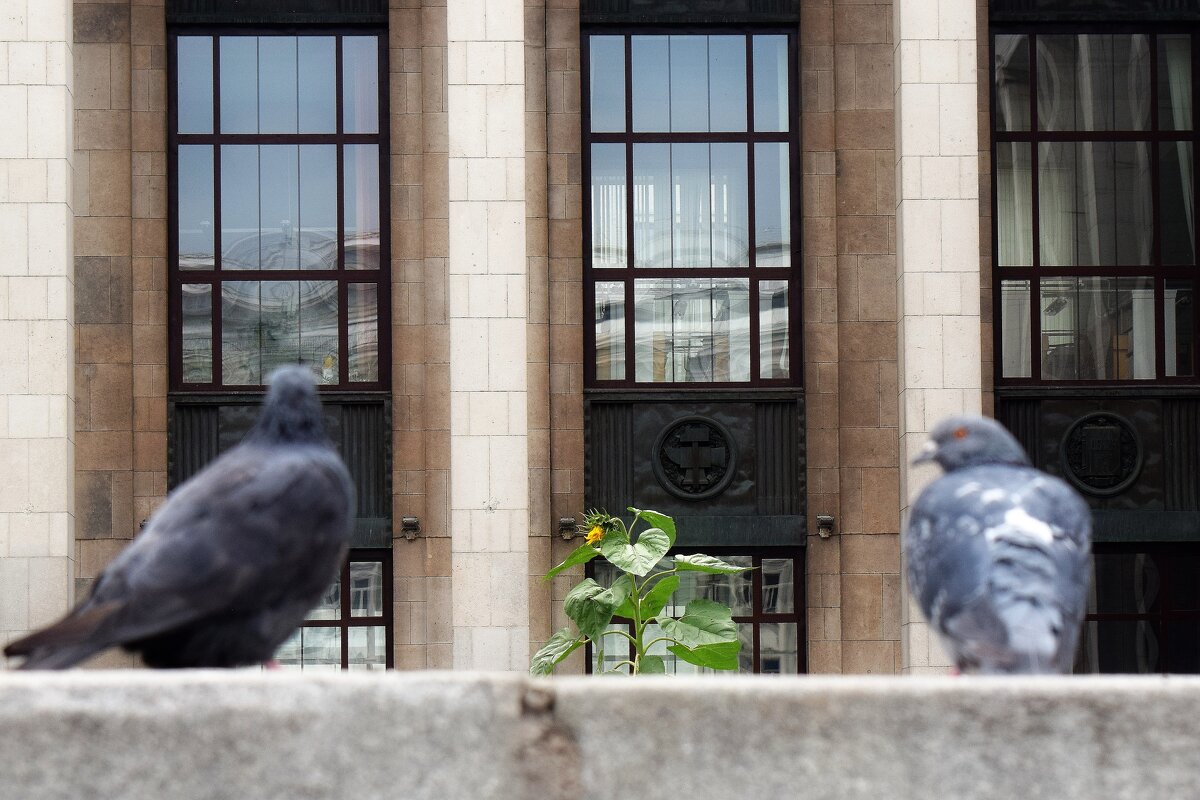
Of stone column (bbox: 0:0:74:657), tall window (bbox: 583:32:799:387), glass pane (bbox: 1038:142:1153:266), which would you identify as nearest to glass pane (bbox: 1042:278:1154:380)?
glass pane (bbox: 1038:142:1153:266)

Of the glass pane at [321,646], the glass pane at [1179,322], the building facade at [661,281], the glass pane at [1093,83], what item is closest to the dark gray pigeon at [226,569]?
the building facade at [661,281]

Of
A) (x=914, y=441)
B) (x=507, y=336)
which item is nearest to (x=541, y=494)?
(x=507, y=336)

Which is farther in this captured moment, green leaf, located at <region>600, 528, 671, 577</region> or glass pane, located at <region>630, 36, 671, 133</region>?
glass pane, located at <region>630, 36, 671, 133</region>

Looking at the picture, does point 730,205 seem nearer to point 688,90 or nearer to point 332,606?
point 688,90

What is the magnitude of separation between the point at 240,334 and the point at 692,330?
6427mm

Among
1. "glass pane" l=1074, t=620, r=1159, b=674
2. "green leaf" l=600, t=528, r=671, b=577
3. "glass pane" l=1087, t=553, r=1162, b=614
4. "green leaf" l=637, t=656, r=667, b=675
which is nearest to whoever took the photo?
"green leaf" l=600, t=528, r=671, b=577

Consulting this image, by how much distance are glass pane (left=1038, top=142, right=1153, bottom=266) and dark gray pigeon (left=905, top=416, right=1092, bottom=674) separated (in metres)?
18.8

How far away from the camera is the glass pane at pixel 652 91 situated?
75.9 feet

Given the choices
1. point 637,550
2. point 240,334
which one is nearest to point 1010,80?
point 637,550

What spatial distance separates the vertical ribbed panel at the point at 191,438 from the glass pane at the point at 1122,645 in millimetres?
12533

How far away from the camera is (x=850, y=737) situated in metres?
4.06

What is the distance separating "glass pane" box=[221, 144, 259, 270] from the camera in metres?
23.0

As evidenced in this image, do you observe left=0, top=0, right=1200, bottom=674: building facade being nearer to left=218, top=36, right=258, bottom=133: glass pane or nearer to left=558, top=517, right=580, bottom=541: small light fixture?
left=218, top=36, right=258, bottom=133: glass pane

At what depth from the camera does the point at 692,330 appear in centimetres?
→ 2302
